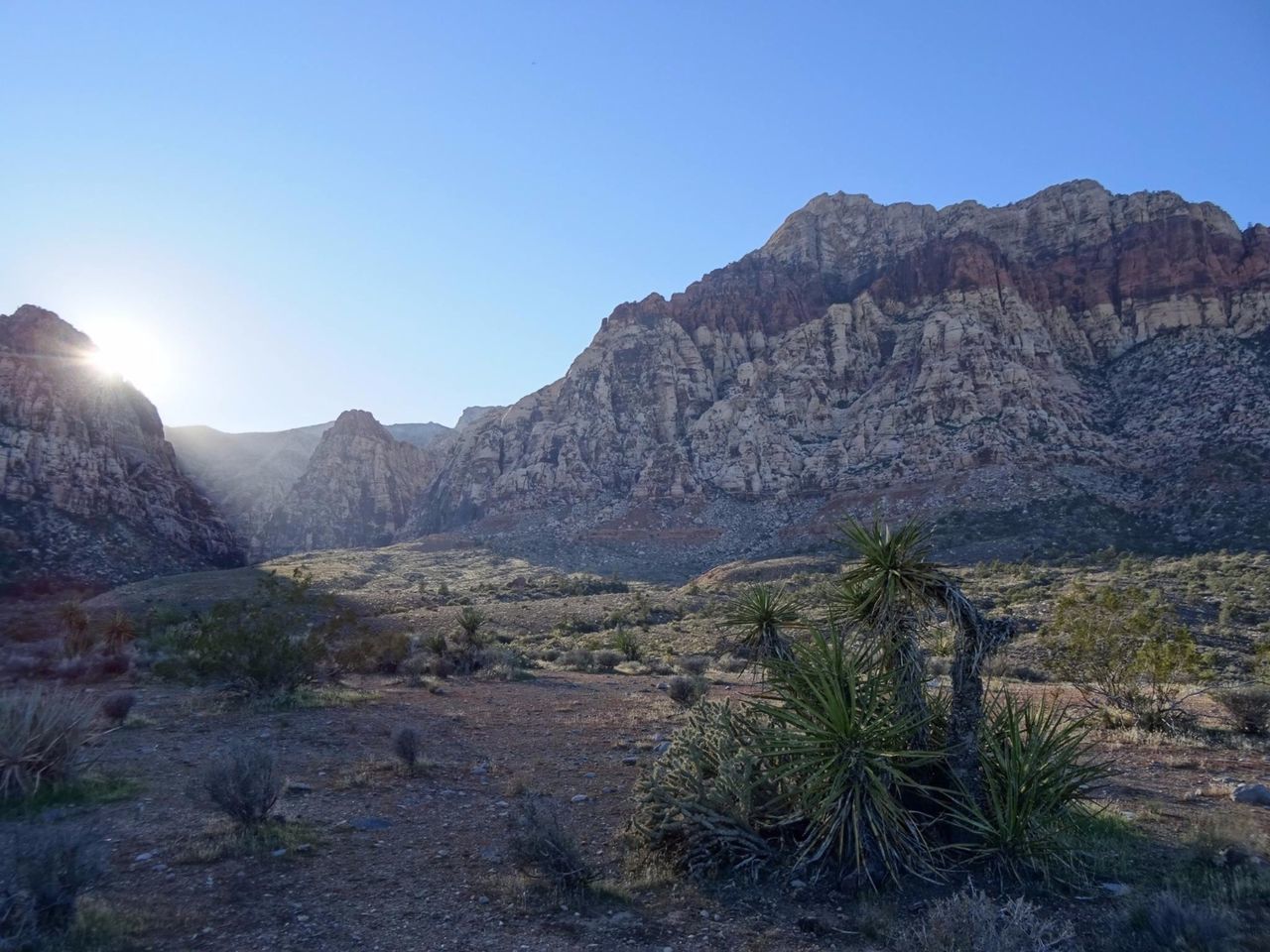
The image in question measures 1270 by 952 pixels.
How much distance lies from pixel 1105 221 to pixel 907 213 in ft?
84.8

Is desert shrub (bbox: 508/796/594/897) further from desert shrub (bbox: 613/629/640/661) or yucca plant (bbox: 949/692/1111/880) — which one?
desert shrub (bbox: 613/629/640/661)

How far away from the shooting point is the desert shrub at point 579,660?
23.8 m

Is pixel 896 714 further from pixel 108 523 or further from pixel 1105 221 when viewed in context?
pixel 1105 221

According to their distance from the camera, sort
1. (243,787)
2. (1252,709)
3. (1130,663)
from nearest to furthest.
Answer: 1. (243,787)
2. (1252,709)
3. (1130,663)

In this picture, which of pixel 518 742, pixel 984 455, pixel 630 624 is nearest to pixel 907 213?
pixel 984 455

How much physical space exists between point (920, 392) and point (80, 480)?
8069cm

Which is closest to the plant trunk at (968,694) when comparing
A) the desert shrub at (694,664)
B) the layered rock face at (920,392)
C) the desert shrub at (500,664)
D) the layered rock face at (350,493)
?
the desert shrub at (694,664)

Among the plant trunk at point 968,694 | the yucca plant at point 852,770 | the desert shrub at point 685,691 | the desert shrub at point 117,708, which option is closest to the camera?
the yucca plant at point 852,770

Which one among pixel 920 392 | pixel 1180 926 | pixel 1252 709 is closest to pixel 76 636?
pixel 1180 926

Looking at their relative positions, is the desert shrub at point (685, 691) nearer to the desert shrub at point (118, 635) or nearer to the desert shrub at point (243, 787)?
the desert shrub at point (243, 787)

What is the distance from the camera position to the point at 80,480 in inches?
2616

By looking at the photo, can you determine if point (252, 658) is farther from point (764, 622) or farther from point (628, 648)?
point (628, 648)

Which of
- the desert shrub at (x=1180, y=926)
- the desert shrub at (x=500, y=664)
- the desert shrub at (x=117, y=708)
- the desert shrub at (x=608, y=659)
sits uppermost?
the desert shrub at (x=1180, y=926)

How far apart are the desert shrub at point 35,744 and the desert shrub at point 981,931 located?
959cm
